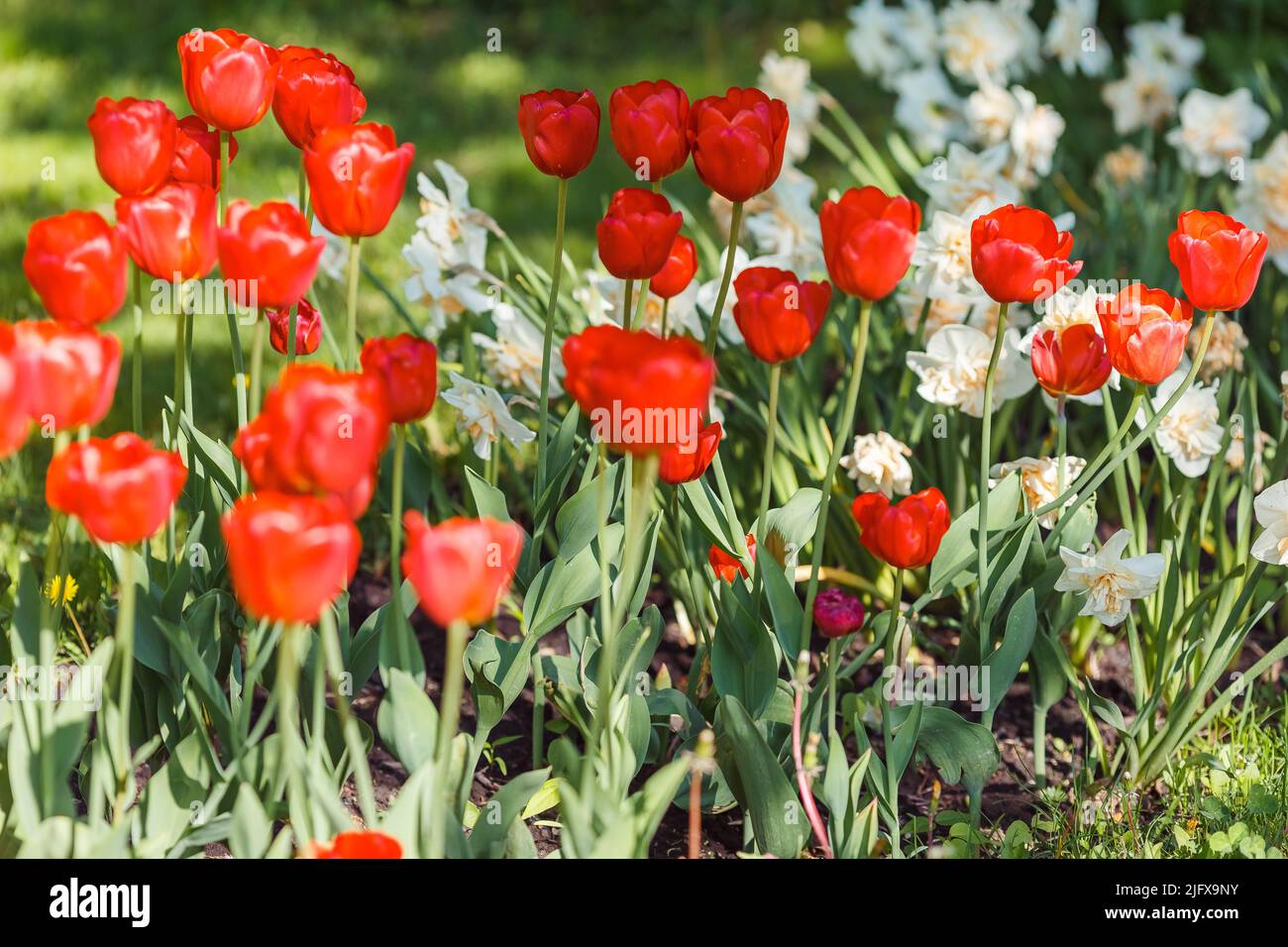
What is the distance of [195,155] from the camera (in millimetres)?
1574

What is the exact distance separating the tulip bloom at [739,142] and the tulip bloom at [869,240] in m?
0.11

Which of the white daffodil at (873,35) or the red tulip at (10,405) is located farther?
the white daffodil at (873,35)

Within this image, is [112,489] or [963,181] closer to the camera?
[112,489]

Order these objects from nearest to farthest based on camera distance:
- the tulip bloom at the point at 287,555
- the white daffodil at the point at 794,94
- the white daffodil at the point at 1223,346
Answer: the tulip bloom at the point at 287,555 → the white daffodil at the point at 1223,346 → the white daffodil at the point at 794,94

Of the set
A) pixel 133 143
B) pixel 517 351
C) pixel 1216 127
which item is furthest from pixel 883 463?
pixel 1216 127

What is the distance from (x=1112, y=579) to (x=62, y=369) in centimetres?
113

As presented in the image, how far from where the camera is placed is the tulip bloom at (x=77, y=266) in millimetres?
1240

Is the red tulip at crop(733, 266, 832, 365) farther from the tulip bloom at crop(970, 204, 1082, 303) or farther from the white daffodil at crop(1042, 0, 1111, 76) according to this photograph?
the white daffodil at crop(1042, 0, 1111, 76)

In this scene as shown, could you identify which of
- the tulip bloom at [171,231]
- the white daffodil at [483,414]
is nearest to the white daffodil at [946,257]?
the white daffodil at [483,414]

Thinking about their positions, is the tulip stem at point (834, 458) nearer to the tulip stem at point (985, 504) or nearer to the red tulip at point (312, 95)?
the tulip stem at point (985, 504)

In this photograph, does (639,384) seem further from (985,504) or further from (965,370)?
(965,370)

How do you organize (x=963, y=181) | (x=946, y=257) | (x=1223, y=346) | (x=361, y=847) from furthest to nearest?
(x=963, y=181)
(x=1223, y=346)
(x=946, y=257)
(x=361, y=847)

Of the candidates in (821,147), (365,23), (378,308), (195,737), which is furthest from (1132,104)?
(365,23)

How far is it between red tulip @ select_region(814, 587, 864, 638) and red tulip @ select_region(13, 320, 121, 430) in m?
0.70
